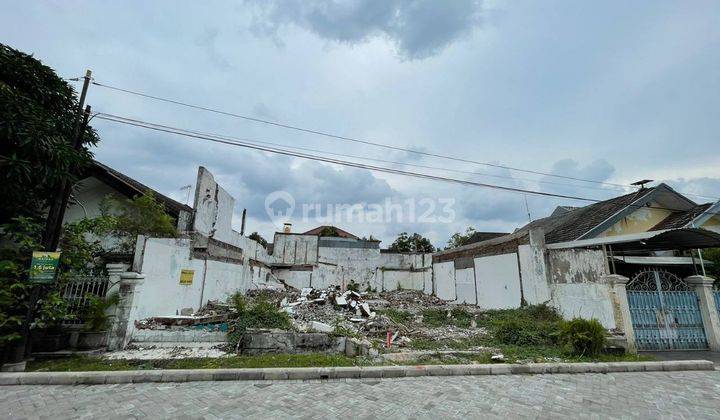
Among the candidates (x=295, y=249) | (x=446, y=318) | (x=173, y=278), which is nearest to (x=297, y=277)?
(x=295, y=249)

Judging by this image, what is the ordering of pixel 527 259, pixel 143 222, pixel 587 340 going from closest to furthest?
pixel 587 340 → pixel 143 222 → pixel 527 259

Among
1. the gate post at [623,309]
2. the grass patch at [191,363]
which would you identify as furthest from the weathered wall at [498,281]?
the grass patch at [191,363]

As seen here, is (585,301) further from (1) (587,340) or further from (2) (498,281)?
(2) (498,281)

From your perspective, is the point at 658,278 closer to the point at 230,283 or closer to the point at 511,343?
the point at 511,343

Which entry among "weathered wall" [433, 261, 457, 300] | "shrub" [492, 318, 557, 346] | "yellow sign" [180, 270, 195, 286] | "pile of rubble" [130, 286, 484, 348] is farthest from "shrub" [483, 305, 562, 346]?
"yellow sign" [180, 270, 195, 286]

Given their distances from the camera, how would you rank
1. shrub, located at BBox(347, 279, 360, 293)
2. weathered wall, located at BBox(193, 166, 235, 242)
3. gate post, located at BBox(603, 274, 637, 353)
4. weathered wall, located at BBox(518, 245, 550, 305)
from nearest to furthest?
gate post, located at BBox(603, 274, 637, 353), weathered wall, located at BBox(518, 245, 550, 305), weathered wall, located at BBox(193, 166, 235, 242), shrub, located at BBox(347, 279, 360, 293)

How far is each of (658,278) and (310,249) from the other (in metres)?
20.8

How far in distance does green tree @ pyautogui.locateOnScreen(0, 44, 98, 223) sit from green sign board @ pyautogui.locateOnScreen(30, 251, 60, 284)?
53.4 inches

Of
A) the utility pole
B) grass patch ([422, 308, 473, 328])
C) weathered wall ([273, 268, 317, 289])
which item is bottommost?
grass patch ([422, 308, 473, 328])

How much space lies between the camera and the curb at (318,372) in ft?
16.1

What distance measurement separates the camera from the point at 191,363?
19.0 feet

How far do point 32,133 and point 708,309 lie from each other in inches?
632

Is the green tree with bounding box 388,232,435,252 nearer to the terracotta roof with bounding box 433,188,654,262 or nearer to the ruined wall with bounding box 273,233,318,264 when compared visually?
the ruined wall with bounding box 273,233,318,264

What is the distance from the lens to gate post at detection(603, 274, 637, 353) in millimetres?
7176
